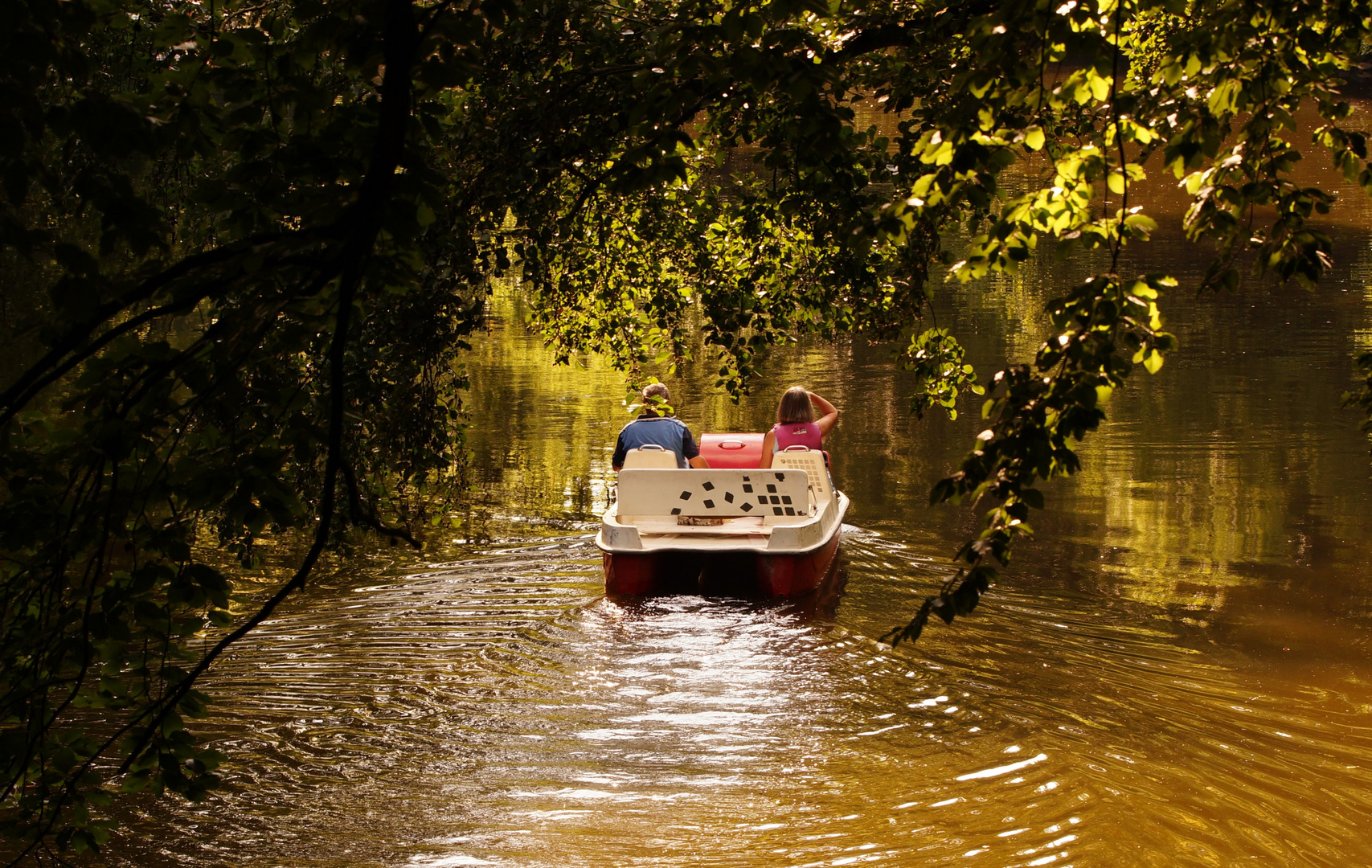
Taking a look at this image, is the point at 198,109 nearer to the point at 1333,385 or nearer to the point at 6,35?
the point at 6,35

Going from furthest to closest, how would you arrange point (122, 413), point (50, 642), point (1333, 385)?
point (1333, 385) → point (50, 642) → point (122, 413)

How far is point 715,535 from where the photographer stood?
891cm

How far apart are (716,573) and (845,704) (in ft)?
7.50

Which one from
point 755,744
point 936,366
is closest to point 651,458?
point 936,366

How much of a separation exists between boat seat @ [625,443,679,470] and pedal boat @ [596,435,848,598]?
248 mm

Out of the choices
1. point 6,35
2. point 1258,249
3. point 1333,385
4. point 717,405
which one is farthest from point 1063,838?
point 1333,385

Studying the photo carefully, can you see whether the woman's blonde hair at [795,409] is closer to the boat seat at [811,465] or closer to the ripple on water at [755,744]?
the boat seat at [811,465]

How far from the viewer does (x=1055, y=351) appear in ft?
8.45

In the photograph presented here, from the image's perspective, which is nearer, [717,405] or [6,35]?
[6,35]

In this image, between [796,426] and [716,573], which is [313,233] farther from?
[796,426]

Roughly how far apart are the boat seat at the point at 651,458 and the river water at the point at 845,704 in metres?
1.00

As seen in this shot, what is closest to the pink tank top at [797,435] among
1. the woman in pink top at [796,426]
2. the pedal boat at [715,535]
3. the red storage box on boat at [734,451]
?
the woman in pink top at [796,426]

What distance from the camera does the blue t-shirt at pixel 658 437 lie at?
9.46m

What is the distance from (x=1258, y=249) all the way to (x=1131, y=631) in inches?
221
